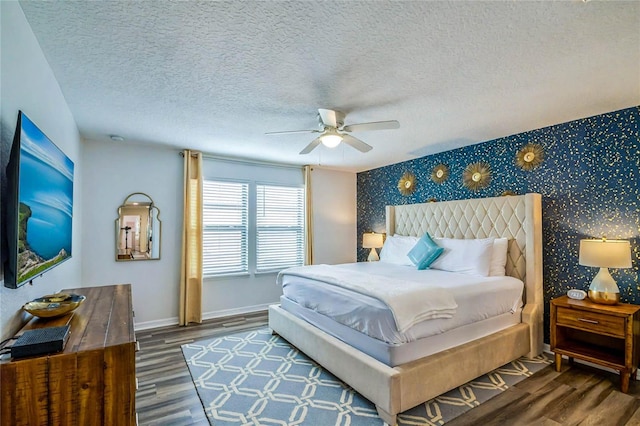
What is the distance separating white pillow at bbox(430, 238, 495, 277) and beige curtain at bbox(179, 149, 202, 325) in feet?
11.4

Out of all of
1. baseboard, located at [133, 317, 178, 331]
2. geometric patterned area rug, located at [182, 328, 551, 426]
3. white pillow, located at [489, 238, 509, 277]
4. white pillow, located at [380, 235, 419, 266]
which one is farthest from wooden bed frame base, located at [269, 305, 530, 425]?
baseboard, located at [133, 317, 178, 331]

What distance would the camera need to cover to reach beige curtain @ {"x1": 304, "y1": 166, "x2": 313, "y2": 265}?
18.5 feet

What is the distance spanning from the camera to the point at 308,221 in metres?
5.65

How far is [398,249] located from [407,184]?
1277 mm

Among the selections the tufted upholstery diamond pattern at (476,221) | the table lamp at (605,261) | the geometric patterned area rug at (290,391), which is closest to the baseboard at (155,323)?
the geometric patterned area rug at (290,391)

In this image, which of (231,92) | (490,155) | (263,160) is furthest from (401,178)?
(231,92)

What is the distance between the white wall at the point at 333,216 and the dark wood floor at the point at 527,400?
130 inches

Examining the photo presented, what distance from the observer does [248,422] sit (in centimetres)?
227

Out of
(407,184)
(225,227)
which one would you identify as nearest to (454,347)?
(407,184)

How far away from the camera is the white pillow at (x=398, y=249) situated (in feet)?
15.0

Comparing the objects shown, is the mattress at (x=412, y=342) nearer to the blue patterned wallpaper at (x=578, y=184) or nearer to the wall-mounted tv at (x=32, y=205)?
the blue patterned wallpaper at (x=578, y=184)

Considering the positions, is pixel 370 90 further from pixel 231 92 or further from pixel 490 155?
pixel 490 155

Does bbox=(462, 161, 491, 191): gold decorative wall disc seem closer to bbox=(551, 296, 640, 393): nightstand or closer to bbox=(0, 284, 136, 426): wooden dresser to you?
bbox=(551, 296, 640, 393): nightstand

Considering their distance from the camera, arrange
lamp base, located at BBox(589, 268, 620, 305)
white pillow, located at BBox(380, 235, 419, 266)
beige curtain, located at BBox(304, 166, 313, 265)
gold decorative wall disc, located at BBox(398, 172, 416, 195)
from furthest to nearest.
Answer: beige curtain, located at BBox(304, 166, 313, 265) < gold decorative wall disc, located at BBox(398, 172, 416, 195) < white pillow, located at BBox(380, 235, 419, 266) < lamp base, located at BBox(589, 268, 620, 305)
